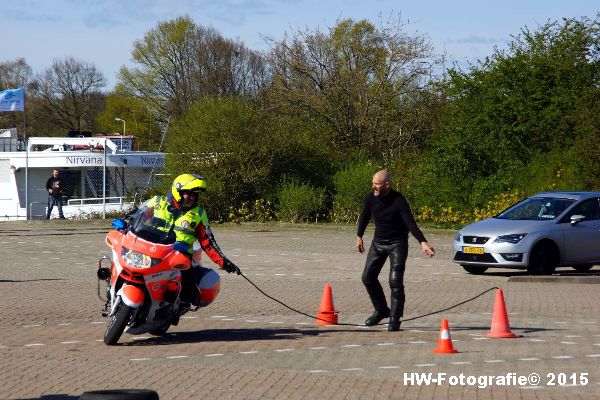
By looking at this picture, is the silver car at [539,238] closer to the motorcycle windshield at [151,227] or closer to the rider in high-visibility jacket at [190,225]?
the rider in high-visibility jacket at [190,225]

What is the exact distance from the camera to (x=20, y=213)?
4125 centimetres

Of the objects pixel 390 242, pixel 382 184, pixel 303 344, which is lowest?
pixel 303 344

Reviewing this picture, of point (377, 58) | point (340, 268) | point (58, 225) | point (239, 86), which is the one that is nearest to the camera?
point (340, 268)

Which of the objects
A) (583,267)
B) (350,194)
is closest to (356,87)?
(350,194)

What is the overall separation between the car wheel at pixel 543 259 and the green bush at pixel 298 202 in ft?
47.0

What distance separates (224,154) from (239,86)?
36.2 metres

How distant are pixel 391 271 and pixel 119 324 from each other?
10.4 feet

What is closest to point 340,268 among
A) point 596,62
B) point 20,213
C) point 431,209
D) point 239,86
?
point 431,209

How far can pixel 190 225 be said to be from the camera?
11.9 meters

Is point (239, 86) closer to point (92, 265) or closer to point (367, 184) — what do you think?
point (367, 184)

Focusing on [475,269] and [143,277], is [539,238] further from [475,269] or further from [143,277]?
[143,277]

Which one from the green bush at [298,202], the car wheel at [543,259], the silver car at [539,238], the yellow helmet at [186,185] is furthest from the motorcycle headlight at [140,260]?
the green bush at [298,202]

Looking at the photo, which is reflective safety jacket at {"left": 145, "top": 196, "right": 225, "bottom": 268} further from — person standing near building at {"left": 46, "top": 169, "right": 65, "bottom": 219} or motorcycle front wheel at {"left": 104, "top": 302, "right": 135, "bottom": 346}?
person standing near building at {"left": 46, "top": 169, "right": 65, "bottom": 219}

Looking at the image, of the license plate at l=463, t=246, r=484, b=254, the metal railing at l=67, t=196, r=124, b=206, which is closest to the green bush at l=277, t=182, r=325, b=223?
the metal railing at l=67, t=196, r=124, b=206
